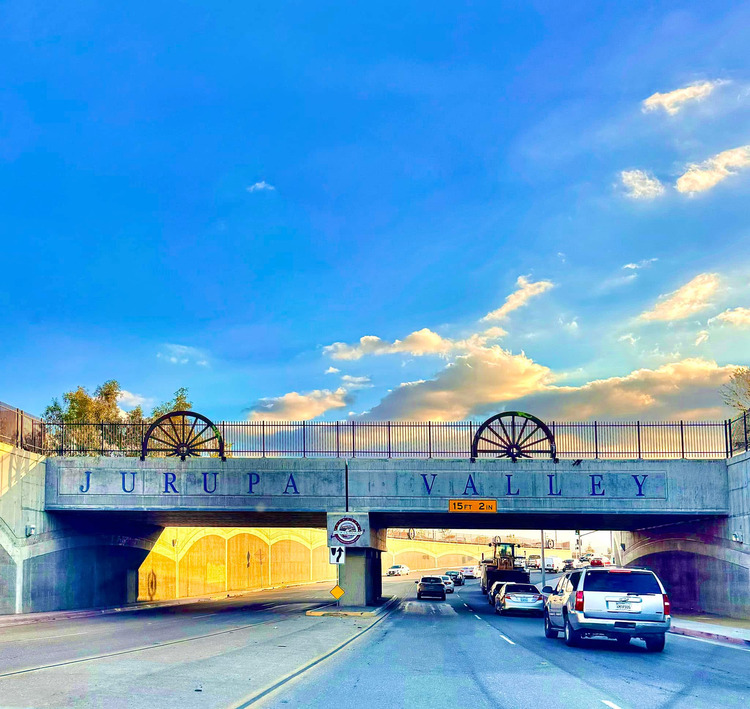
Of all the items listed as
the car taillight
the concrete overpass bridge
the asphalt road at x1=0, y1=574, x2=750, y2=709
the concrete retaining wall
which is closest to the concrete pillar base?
the concrete overpass bridge

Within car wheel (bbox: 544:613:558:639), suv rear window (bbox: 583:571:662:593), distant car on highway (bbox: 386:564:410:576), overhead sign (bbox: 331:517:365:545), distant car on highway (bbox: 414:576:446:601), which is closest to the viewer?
suv rear window (bbox: 583:571:662:593)

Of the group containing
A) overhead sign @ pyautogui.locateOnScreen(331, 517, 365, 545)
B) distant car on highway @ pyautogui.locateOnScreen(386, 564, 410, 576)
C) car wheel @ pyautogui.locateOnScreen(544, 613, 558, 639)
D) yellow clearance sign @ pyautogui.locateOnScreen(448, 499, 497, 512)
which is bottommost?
distant car on highway @ pyautogui.locateOnScreen(386, 564, 410, 576)

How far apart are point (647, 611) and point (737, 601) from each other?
606 inches

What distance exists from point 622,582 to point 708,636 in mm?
7127

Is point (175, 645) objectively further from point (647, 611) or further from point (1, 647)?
point (647, 611)

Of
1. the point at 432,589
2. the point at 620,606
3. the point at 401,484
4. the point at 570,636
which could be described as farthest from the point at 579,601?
the point at 432,589

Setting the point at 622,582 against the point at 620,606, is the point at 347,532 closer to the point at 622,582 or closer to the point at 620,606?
the point at 622,582

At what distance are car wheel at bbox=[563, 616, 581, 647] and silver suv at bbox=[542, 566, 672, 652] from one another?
0.64 feet

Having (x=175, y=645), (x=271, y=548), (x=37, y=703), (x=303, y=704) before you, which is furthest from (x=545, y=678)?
(x=271, y=548)

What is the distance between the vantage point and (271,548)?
74.2 meters

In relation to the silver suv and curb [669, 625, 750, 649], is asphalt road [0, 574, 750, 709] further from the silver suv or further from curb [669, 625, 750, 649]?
curb [669, 625, 750, 649]

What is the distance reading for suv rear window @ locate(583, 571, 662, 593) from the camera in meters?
17.8

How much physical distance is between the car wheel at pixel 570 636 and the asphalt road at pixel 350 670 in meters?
0.32

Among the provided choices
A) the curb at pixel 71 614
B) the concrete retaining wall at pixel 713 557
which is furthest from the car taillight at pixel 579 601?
the curb at pixel 71 614
